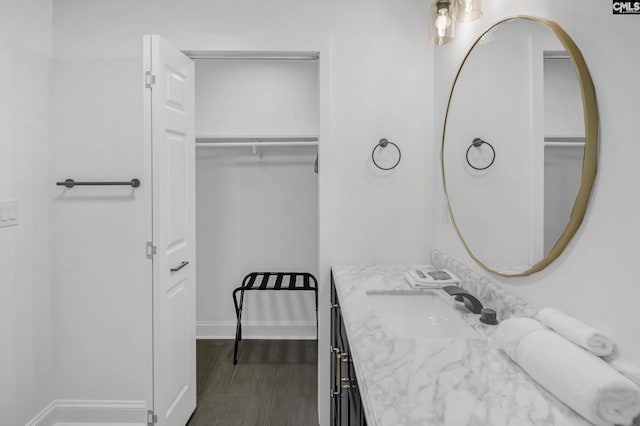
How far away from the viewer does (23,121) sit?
2084mm

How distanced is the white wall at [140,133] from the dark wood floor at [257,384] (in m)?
0.35

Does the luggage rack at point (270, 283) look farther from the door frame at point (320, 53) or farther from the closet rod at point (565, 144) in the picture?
the closet rod at point (565, 144)

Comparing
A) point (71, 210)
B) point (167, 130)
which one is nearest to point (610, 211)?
point (167, 130)

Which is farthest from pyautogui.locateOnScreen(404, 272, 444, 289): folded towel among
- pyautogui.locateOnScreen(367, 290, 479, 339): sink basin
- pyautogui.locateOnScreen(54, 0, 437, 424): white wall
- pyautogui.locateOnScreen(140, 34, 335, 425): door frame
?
pyautogui.locateOnScreen(140, 34, 335, 425): door frame

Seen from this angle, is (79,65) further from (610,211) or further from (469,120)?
(610,211)

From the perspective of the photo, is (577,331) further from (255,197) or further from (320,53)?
(255,197)

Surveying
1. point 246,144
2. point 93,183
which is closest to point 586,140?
point 93,183

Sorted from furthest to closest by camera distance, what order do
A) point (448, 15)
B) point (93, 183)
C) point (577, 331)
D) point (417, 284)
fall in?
point (93, 183)
point (417, 284)
point (448, 15)
point (577, 331)

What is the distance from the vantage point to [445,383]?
0.94 meters

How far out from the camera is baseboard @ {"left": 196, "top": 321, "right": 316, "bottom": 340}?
11.9ft

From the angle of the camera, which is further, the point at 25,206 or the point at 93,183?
the point at 93,183

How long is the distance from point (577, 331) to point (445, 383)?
341mm

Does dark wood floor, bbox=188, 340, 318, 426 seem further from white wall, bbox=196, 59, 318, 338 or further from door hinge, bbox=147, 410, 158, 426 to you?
door hinge, bbox=147, 410, 158, 426

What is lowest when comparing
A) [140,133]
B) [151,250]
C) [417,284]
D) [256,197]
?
[417,284]
